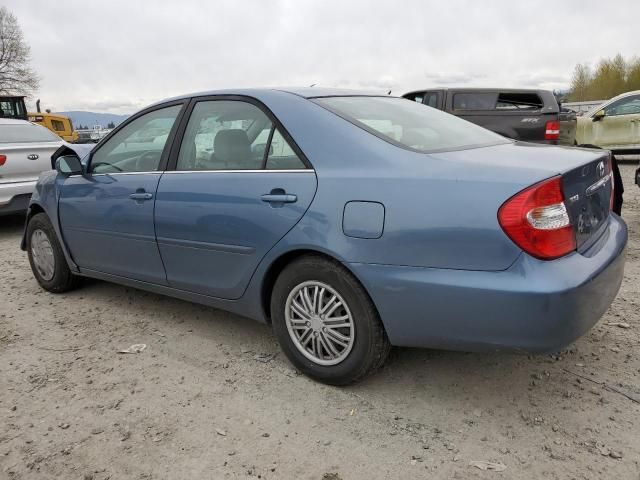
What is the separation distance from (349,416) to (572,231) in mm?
1302

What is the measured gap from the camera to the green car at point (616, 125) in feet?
38.5

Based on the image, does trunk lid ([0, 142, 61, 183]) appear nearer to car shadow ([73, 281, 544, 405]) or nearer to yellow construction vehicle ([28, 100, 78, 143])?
car shadow ([73, 281, 544, 405])

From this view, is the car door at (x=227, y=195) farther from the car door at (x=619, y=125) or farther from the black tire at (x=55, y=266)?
the car door at (x=619, y=125)

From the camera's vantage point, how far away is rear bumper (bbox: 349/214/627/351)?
216cm

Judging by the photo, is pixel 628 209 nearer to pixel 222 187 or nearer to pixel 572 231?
pixel 572 231

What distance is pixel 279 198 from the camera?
2.79m

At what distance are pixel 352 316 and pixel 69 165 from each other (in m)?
2.54

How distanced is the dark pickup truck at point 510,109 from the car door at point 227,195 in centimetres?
665

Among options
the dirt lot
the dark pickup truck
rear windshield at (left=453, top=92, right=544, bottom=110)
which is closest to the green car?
the dark pickup truck

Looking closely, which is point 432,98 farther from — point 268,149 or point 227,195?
point 227,195

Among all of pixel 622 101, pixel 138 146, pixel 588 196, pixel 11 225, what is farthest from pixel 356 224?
pixel 622 101

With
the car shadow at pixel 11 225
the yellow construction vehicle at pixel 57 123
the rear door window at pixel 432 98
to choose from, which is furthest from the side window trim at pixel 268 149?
the yellow construction vehicle at pixel 57 123

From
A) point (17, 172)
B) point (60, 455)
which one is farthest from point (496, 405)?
point (17, 172)

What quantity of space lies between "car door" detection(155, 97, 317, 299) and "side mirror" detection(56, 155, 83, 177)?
3.22 ft
